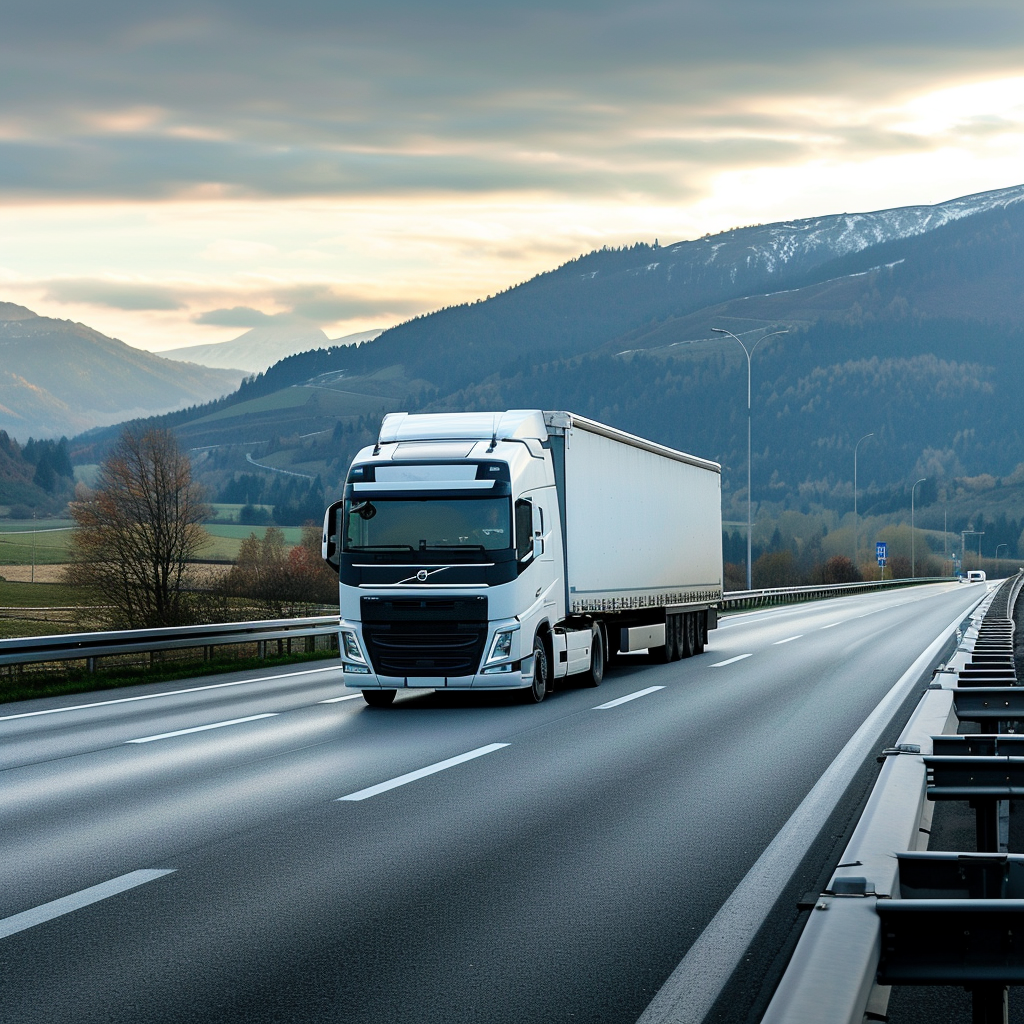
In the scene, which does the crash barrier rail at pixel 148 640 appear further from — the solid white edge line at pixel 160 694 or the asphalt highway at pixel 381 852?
the asphalt highway at pixel 381 852

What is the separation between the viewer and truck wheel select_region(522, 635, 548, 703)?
55.2ft

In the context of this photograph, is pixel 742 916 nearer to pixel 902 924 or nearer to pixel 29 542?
pixel 902 924

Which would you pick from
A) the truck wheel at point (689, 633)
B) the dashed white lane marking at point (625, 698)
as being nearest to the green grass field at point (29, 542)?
the truck wheel at point (689, 633)

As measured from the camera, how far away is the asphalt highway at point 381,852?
5.22m

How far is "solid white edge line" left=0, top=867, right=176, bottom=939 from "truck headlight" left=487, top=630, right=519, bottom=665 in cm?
875

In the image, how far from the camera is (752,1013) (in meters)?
4.88

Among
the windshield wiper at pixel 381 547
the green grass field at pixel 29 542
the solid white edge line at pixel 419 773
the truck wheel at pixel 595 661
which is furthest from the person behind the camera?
the green grass field at pixel 29 542

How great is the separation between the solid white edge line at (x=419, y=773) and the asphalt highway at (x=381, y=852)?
0.16 ft

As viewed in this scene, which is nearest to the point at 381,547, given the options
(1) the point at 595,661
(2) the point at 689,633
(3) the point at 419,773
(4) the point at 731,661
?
(1) the point at 595,661

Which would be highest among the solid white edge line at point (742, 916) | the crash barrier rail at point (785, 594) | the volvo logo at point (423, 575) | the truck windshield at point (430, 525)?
the truck windshield at point (430, 525)

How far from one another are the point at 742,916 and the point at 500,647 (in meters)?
9.78

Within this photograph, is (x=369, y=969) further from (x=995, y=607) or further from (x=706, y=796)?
(x=995, y=607)

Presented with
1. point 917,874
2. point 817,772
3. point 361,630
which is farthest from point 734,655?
point 917,874

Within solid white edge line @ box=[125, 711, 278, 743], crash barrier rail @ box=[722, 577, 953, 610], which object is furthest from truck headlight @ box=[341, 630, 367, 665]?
crash barrier rail @ box=[722, 577, 953, 610]
